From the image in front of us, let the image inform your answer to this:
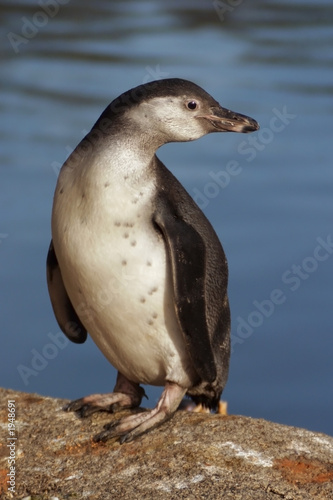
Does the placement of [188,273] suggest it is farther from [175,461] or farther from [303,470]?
[303,470]

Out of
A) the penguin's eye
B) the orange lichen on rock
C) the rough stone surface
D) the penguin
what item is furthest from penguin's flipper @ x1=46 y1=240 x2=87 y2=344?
the orange lichen on rock

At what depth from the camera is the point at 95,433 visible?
3004 millimetres

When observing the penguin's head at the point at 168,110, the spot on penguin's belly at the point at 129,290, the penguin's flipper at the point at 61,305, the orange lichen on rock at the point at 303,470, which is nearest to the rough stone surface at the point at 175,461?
the orange lichen on rock at the point at 303,470

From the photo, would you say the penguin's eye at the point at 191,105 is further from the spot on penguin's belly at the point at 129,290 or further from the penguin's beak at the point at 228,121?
the spot on penguin's belly at the point at 129,290

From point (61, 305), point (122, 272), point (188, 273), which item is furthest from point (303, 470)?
point (61, 305)

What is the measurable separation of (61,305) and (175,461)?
0.79 metres

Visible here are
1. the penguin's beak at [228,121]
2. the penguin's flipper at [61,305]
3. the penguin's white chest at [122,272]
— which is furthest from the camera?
the penguin's flipper at [61,305]

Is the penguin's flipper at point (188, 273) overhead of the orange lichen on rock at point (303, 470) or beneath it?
overhead

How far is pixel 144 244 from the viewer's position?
9.49 feet

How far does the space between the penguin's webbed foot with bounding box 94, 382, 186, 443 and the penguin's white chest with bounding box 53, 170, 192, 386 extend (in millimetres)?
43

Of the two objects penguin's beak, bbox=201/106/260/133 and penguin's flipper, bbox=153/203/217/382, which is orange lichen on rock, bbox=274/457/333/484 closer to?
penguin's flipper, bbox=153/203/217/382

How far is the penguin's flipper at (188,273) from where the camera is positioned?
2883 mm

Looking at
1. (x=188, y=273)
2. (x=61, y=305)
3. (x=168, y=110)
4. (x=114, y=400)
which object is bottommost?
(x=114, y=400)

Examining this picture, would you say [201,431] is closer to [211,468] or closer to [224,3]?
[211,468]
